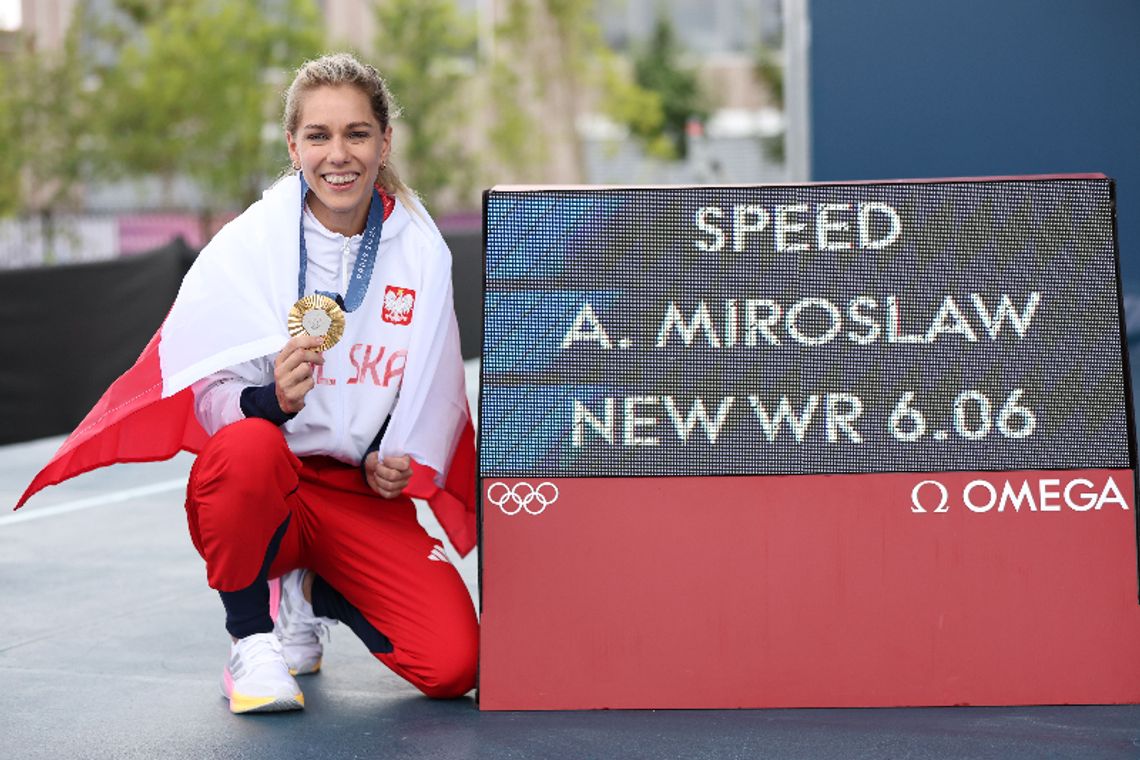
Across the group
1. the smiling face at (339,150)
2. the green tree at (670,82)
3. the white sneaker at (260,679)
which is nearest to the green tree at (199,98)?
the green tree at (670,82)

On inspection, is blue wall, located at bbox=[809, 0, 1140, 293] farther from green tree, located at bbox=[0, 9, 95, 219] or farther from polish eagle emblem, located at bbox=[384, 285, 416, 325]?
green tree, located at bbox=[0, 9, 95, 219]

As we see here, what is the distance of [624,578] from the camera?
4.27m

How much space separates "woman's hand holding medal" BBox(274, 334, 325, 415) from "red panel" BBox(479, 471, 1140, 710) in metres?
0.50

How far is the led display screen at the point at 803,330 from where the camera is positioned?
4.25 metres

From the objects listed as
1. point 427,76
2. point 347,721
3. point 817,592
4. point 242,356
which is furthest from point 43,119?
point 817,592

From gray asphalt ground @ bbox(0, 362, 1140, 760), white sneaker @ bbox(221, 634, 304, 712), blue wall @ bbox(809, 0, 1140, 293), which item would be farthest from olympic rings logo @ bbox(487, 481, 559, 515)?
blue wall @ bbox(809, 0, 1140, 293)

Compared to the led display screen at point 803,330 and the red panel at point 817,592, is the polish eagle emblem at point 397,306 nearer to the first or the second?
the led display screen at point 803,330

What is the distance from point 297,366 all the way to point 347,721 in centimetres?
86

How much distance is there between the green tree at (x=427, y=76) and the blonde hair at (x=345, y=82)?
33.7 meters

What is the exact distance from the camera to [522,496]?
4.29 metres

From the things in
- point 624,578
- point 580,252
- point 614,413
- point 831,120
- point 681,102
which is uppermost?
point 681,102

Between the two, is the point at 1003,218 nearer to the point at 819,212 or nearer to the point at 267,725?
the point at 819,212

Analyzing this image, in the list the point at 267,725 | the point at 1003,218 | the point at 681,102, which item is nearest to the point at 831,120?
the point at 1003,218

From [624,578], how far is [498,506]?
1.12ft
